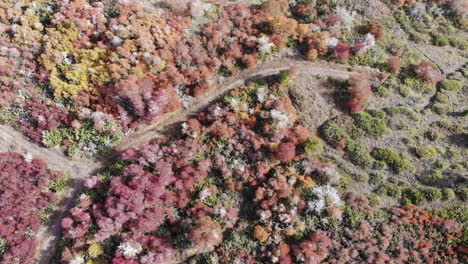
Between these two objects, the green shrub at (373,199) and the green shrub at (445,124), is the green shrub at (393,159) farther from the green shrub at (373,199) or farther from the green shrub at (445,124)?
the green shrub at (445,124)

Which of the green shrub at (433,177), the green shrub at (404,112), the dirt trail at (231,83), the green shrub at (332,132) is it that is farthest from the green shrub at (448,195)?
the dirt trail at (231,83)

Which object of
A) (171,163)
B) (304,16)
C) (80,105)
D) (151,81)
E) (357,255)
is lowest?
(357,255)

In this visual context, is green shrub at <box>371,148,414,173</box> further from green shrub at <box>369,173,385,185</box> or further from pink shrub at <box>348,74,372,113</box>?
pink shrub at <box>348,74,372,113</box>

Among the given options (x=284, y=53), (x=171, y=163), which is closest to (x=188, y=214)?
(x=171, y=163)

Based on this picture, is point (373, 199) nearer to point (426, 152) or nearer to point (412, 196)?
point (412, 196)

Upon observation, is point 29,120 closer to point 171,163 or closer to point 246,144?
point 171,163
